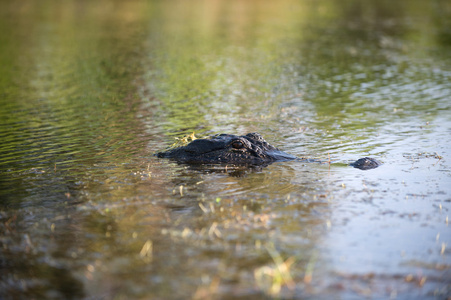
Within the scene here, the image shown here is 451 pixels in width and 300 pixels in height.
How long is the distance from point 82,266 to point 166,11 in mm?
36142

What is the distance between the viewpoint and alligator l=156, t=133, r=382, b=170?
30.2ft

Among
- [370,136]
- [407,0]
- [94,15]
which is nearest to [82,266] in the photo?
[370,136]

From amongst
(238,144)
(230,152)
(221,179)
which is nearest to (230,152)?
(230,152)

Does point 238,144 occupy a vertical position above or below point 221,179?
above

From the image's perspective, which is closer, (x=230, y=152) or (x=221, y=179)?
(x=221, y=179)

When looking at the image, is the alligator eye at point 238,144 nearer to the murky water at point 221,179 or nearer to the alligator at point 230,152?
the alligator at point 230,152

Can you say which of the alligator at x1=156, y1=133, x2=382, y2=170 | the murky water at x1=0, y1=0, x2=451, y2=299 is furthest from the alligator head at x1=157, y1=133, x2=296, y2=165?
the murky water at x1=0, y1=0, x2=451, y2=299

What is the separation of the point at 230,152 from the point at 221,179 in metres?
1.11

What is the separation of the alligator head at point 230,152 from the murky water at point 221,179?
17.9 inches

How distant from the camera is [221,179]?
27.1 ft

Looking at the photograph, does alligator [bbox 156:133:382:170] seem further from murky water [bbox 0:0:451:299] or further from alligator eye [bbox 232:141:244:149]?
murky water [bbox 0:0:451:299]

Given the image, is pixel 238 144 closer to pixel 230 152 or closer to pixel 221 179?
pixel 230 152

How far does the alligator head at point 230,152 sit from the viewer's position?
923 cm

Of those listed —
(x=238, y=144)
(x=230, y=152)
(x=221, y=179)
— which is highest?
(x=238, y=144)
